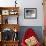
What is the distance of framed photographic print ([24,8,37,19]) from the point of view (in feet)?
19.4

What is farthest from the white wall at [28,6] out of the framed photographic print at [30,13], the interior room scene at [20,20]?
the framed photographic print at [30,13]

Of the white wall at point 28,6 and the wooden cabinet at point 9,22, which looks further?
the white wall at point 28,6

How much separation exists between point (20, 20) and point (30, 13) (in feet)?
1.50

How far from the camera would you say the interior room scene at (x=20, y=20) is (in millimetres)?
5770

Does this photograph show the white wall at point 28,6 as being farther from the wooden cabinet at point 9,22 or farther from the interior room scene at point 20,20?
the wooden cabinet at point 9,22

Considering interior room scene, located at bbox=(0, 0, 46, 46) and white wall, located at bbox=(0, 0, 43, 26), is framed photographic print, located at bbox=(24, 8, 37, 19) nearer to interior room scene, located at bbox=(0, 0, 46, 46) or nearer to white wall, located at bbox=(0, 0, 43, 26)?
interior room scene, located at bbox=(0, 0, 46, 46)

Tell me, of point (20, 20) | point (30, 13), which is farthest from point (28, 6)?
point (20, 20)

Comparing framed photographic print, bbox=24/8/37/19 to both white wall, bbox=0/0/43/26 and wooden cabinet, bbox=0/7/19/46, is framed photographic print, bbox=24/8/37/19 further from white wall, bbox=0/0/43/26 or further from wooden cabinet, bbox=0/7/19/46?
wooden cabinet, bbox=0/7/19/46

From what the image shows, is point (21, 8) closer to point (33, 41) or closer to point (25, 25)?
point (25, 25)

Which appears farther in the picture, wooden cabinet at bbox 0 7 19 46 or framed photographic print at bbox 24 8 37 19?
framed photographic print at bbox 24 8 37 19

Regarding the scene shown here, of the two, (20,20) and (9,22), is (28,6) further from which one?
(9,22)

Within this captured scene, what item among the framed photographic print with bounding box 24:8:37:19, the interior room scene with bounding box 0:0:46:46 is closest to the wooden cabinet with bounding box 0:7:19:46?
the interior room scene with bounding box 0:0:46:46

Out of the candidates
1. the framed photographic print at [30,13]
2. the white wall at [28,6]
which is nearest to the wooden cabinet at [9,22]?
the white wall at [28,6]

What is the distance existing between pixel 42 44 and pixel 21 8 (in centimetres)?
154
